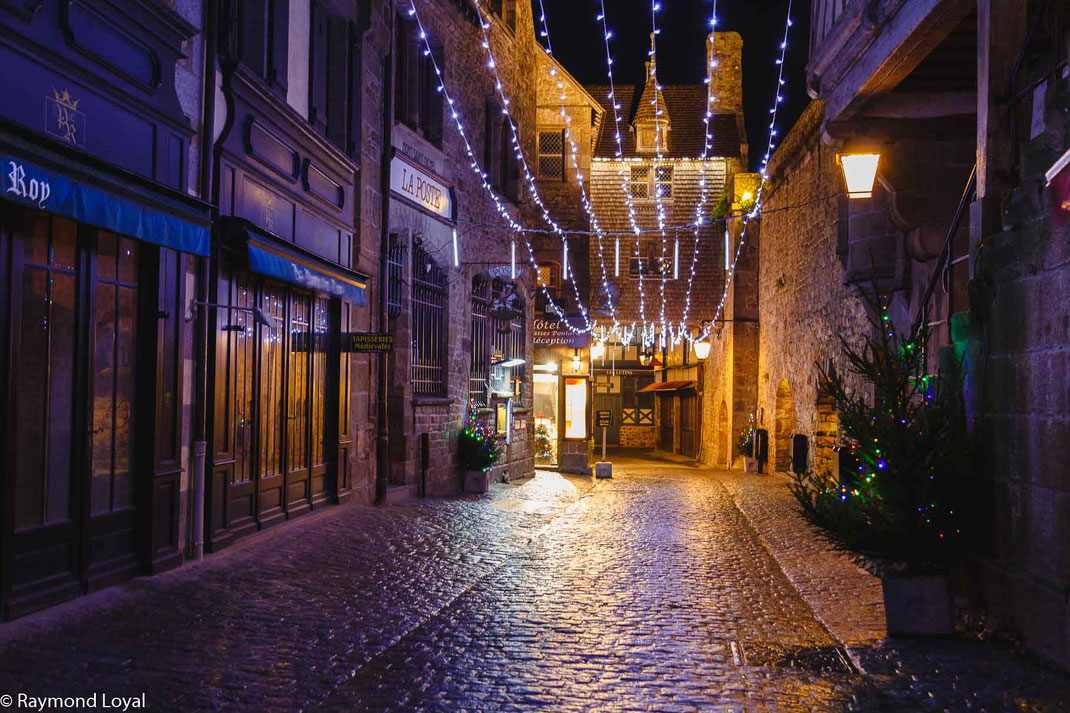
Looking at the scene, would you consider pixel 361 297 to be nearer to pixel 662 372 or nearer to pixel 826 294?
pixel 826 294

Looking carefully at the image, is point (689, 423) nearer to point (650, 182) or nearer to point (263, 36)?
point (650, 182)

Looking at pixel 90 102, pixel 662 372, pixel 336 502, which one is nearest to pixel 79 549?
pixel 90 102

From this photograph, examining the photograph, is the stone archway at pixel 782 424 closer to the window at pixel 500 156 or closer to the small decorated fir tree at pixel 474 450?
the window at pixel 500 156

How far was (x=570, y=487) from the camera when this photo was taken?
1889 cm

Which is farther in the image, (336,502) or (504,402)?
(504,402)

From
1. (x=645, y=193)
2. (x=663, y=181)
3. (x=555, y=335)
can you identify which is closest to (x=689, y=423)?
(x=645, y=193)

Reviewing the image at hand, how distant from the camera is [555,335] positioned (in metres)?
23.6

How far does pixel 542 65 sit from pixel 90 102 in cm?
2236

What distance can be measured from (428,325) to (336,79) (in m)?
4.76

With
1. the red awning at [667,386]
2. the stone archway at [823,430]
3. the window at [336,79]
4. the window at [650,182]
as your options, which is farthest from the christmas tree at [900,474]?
the red awning at [667,386]

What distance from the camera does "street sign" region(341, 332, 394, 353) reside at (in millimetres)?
11664

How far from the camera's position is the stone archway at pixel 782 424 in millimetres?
22645

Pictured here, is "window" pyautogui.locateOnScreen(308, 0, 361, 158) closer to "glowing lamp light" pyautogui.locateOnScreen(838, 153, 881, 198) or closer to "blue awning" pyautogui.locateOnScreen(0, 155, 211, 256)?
"blue awning" pyautogui.locateOnScreen(0, 155, 211, 256)

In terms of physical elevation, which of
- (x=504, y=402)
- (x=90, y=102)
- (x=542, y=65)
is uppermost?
(x=542, y=65)
